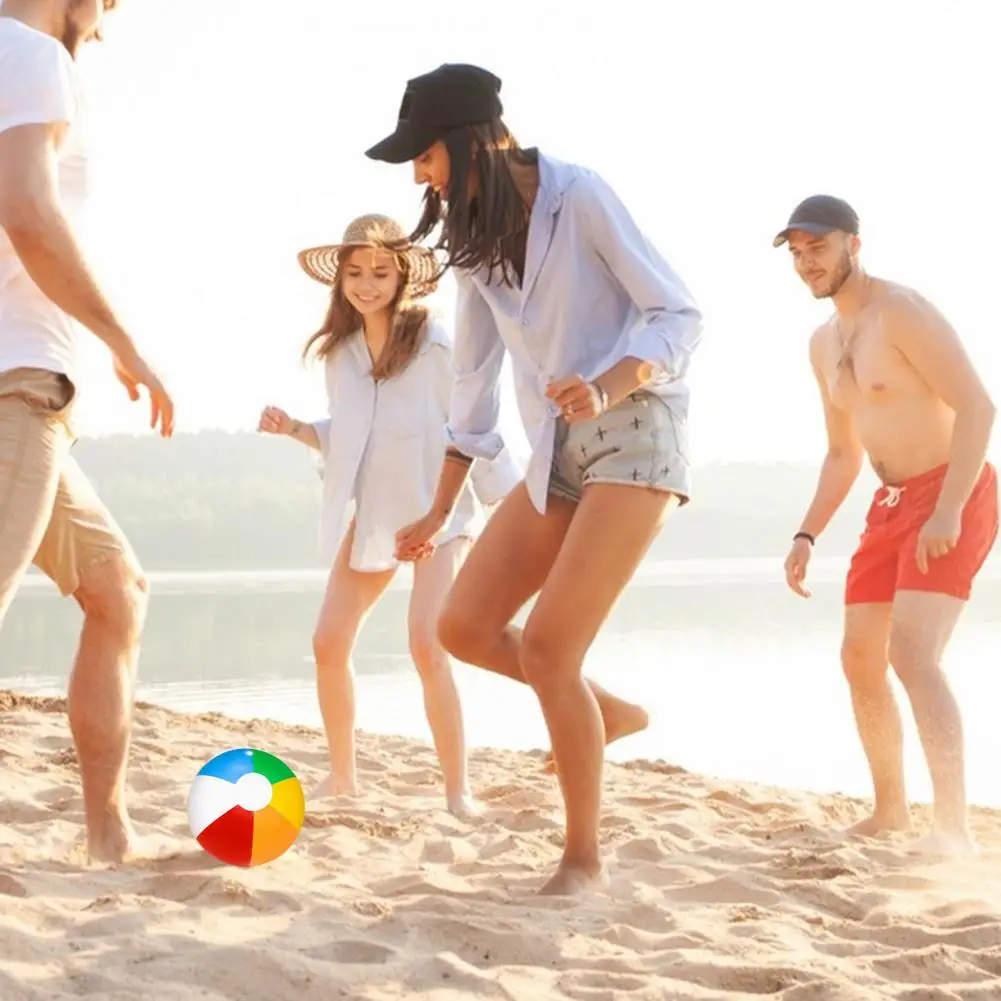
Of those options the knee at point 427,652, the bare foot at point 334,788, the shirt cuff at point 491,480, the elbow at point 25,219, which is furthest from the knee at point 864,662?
the elbow at point 25,219

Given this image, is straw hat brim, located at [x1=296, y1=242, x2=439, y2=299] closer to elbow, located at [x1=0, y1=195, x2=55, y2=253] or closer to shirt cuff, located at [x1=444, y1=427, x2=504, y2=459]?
shirt cuff, located at [x1=444, y1=427, x2=504, y2=459]

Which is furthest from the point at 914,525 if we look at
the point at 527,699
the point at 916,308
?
the point at 527,699

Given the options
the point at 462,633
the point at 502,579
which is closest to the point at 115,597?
the point at 462,633

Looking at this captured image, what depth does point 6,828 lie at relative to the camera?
191 inches

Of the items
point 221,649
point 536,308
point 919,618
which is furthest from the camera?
point 221,649

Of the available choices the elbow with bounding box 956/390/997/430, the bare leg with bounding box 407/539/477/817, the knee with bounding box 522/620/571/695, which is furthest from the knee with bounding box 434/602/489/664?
the elbow with bounding box 956/390/997/430

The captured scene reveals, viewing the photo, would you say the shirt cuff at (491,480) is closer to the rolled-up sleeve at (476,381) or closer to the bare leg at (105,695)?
the rolled-up sleeve at (476,381)

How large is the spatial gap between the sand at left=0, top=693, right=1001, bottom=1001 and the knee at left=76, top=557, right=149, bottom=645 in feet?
2.22

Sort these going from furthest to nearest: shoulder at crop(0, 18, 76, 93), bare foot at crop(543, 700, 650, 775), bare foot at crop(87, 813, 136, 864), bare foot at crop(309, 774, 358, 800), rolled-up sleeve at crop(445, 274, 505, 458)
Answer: bare foot at crop(309, 774, 358, 800) < bare foot at crop(543, 700, 650, 775) < rolled-up sleeve at crop(445, 274, 505, 458) < bare foot at crop(87, 813, 136, 864) < shoulder at crop(0, 18, 76, 93)

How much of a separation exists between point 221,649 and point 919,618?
10760 mm

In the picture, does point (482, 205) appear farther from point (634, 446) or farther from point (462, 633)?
point (462, 633)

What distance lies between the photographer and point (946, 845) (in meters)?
5.23

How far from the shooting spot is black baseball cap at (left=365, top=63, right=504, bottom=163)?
158 inches

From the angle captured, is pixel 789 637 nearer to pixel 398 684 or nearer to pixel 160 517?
pixel 398 684
